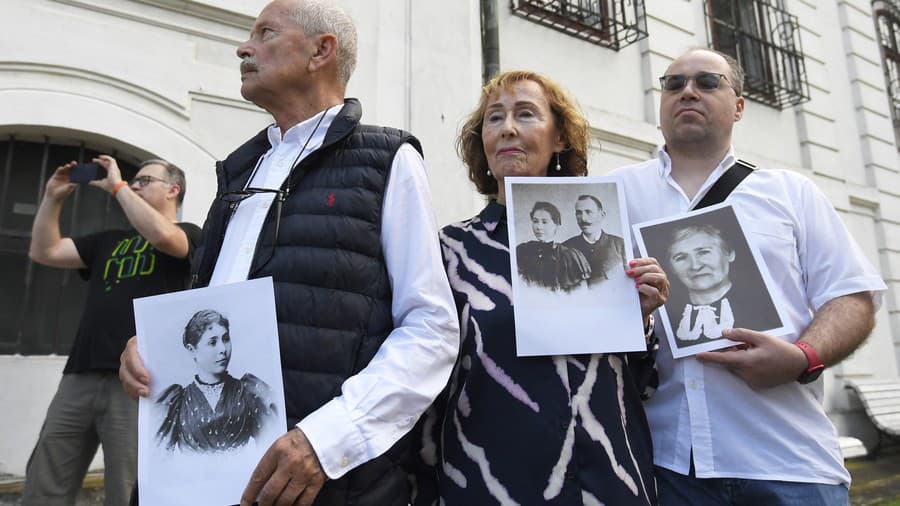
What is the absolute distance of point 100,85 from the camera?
3688mm

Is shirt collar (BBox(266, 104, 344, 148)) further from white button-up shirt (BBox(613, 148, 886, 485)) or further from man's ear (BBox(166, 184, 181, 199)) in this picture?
man's ear (BBox(166, 184, 181, 199))

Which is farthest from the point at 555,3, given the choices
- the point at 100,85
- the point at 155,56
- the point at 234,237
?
the point at 234,237

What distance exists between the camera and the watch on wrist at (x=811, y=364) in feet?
4.71

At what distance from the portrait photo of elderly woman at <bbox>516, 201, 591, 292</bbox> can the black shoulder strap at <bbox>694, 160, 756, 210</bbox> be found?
1.54ft

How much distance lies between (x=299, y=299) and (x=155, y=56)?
3347 millimetres

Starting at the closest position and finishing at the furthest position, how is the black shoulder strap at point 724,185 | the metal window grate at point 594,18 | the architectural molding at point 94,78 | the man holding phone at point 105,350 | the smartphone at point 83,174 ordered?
the black shoulder strap at point 724,185 → the man holding phone at point 105,350 → the smartphone at point 83,174 → the architectural molding at point 94,78 → the metal window grate at point 594,18

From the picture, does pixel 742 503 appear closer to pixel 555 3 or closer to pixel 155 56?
pixel 155 56

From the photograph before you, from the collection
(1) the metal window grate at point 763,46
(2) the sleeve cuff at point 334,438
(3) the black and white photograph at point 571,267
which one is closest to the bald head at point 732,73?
(3) the black and white photograph at point 571,267

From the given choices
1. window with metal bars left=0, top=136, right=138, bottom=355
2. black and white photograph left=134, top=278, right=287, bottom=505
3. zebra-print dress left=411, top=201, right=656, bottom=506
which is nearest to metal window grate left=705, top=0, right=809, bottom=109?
window with metal bars left=0, top=136, right=138, bottom=355

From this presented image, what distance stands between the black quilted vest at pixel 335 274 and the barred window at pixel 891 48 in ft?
33.4

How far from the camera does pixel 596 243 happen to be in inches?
57.3

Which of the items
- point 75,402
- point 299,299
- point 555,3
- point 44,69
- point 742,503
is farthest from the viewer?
point 555,3

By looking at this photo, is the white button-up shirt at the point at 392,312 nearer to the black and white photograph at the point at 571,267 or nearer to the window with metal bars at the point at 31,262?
the black and white photograph at the point at 571,267

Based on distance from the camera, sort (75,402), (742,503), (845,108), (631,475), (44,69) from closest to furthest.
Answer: (631,475) < (742,503) < (75,402) < (44,69) < (845,108)
